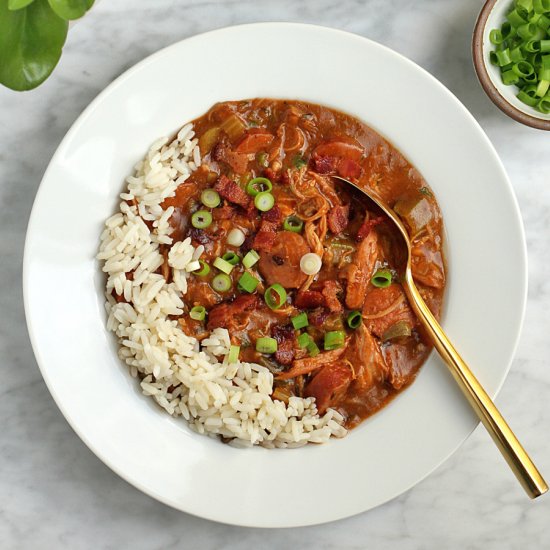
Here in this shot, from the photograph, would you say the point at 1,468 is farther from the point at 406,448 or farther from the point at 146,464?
the point at 406,448

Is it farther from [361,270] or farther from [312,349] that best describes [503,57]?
[312,349]

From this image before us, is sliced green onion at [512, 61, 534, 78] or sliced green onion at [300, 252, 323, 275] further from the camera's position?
sliced green onion at [512, 61, 534, 78]

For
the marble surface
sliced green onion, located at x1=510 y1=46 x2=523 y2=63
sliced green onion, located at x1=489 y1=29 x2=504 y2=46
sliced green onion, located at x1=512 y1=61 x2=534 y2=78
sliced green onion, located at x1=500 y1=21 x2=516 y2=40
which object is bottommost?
the marble surface

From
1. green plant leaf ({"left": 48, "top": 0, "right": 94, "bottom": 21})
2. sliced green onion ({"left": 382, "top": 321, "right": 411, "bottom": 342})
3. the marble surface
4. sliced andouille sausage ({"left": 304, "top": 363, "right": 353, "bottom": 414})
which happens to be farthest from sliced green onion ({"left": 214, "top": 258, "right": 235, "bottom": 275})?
green plant leaf ({"left": 48, "top": 0, "right": 94, "bottom": 21})

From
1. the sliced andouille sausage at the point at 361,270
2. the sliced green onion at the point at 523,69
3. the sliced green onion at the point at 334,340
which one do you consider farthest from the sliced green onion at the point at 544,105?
the sliced green onion at the point at 334,340

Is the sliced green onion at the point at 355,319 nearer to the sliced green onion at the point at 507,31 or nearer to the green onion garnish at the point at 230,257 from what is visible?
the green onion garnish at the point at 230,257

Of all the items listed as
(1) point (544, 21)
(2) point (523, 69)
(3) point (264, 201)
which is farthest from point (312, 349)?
(1) point (544, 21)

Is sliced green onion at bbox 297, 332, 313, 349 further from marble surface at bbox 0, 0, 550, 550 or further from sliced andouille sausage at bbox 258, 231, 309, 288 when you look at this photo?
marble surface at bbox 0, 0, 550, 550
